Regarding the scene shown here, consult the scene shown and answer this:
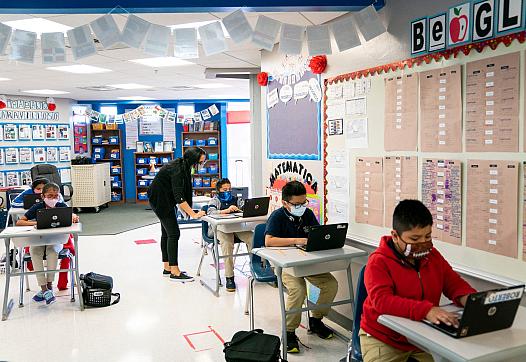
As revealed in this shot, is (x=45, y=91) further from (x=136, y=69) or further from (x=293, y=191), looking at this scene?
(x=293, y=191)

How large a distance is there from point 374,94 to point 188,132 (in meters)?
9.91

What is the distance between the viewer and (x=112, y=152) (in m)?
12.9

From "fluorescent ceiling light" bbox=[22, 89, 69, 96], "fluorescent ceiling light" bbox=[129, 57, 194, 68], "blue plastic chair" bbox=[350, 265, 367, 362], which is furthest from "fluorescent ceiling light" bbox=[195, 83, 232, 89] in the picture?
"blue plastic chair" bbox=[350, 265, 367, 362]

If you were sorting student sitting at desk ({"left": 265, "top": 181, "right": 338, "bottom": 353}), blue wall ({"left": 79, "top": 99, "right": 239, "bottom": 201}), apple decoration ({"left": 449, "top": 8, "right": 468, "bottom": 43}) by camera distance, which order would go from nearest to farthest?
1. apple decoration ({"left": 449, "top": 8, "right": 468, "bottom": 43})
2. student sitting at desk ({"left": 265, "top": 181, "right": 338, "bottom": 353})
3. blue wall ({"left": 79, "top": 99, "right": 239, "bottom": 201})

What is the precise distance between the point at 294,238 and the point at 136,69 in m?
4.55

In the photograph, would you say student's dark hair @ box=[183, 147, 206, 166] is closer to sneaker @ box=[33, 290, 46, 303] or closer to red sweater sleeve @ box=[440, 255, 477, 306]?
sneaker @ box=[33, 290, 46, 303]

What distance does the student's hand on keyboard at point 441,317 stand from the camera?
188 cm

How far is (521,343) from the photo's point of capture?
177 centimetres

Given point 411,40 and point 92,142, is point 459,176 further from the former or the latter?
point 92,142

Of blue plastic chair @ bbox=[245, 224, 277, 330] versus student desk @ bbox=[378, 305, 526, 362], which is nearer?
student desk @ bbox=[378, 305, 526, 362]

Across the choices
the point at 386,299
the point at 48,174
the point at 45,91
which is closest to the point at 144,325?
the point at 386,299

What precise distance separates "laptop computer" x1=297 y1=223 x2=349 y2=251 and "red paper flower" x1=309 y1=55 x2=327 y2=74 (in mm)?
1454

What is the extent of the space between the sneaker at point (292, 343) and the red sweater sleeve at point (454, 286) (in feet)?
5.14

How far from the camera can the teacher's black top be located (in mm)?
5168
